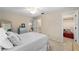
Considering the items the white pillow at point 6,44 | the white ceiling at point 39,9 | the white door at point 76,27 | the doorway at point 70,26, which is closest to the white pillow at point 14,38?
the white pillow at point 6,44

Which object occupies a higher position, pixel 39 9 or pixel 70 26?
pixel 39 9

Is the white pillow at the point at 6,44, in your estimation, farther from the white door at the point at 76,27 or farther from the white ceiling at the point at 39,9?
the white door at the point at 76,27

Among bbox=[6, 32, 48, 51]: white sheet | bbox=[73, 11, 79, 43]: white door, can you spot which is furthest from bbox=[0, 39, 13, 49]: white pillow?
bbox=[73, 11, 79, 43]: white door

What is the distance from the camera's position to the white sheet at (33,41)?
1277mm

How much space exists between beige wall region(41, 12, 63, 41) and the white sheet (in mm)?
107

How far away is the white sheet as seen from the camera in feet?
4.19

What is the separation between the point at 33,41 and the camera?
1.39 m

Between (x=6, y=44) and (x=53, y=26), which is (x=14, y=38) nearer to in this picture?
(x=6, y=44)

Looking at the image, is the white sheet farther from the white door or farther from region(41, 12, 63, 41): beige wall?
the white door

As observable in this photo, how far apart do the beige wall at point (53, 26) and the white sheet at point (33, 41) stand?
0.11 m

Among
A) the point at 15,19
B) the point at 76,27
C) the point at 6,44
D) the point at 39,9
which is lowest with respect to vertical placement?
the point at 6,44

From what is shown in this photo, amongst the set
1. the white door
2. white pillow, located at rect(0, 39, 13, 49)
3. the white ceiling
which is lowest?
white pillow, located at rect(0, 39, 13, 49)

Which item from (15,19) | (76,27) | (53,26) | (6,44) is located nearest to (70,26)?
(76,27)

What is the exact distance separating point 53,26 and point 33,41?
1.38 ft
